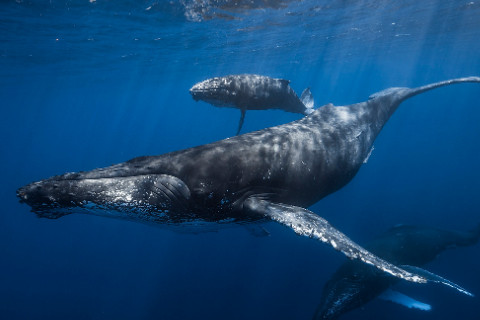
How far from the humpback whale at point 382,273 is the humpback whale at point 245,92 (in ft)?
22.4

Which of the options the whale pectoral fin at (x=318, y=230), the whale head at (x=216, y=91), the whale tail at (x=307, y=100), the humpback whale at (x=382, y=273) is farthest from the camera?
the whale tail at (x=307, y=100)

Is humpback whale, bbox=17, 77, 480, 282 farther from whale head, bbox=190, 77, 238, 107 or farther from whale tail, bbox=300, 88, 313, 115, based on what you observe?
whale tail, bbox=300, 88, 313, 115

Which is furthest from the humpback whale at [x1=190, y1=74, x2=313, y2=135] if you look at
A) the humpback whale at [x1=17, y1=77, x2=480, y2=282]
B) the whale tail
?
the humpback whale at [x1=17, y1=77, x2=480, y2=282]

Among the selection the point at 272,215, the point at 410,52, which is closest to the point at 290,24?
the point at 272,215

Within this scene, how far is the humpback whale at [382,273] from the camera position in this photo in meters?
9.84

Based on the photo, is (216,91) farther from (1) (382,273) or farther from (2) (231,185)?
(1) (382,273)

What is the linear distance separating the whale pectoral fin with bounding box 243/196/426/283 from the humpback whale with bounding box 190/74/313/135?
7.05 meters

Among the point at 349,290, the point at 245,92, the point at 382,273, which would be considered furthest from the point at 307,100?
the point at 349,290

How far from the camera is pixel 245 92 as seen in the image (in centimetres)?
1198

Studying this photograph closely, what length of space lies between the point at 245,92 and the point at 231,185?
24.6 feet

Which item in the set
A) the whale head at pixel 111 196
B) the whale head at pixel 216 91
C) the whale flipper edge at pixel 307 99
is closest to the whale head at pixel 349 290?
the whale head at pixel 111 196

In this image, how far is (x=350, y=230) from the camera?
919 inches

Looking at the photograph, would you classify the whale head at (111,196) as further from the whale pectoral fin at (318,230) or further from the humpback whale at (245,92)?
the humpback whale at (245,92)

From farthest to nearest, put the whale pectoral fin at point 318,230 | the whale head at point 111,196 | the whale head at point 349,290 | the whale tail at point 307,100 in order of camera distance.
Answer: the whale tail at point 307,100 → the whale head at point 349,290 → the whale pectoral fin at point 318,230 → the whale head at point 111,196
